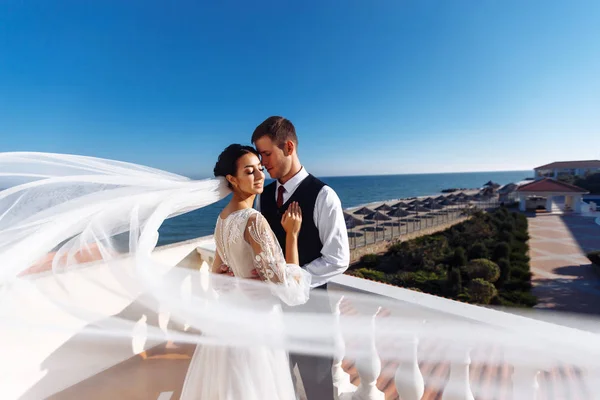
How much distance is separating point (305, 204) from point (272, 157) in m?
0.27

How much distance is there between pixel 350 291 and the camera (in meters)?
2.13

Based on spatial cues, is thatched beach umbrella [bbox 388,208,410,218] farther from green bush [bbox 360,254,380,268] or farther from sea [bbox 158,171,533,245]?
sea [bbox 158,171,533,245]

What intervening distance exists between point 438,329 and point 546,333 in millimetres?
459

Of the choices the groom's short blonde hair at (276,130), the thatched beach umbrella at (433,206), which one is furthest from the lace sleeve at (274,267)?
the thatched beach umbrella at (433,206)

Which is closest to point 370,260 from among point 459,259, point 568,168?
point 459,259

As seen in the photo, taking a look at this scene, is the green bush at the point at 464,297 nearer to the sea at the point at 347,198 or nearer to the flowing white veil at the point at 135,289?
the sea at the point at 347,198

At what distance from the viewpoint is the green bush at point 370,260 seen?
18.4m

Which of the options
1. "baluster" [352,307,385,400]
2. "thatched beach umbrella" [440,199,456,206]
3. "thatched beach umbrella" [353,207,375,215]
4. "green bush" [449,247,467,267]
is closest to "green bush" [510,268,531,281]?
"green bush" [449,247,467,267]

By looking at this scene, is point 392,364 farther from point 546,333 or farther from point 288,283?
point 288,283

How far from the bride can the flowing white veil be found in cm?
8

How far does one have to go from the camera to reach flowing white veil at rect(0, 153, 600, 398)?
130 cm

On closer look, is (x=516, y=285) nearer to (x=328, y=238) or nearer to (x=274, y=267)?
(x=328, y=238)

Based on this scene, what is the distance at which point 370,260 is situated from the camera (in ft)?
61.5

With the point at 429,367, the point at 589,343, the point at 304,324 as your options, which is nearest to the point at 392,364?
the point at 429,367
